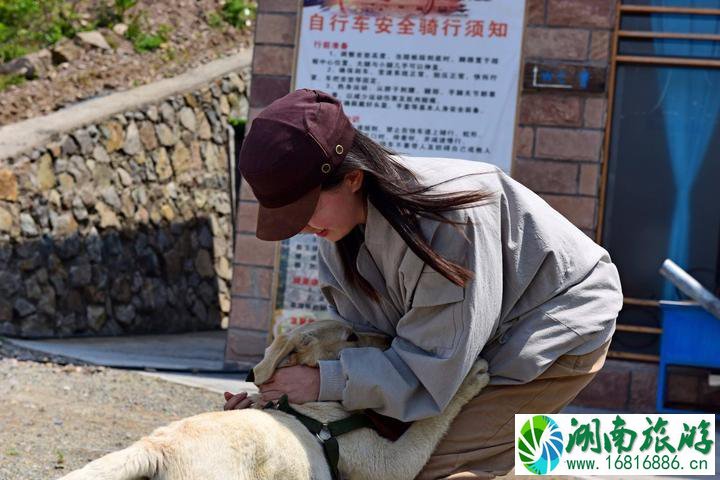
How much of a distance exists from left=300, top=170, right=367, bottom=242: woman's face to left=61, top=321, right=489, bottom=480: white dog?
0.30 meters

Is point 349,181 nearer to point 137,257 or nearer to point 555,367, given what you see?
point 555,367

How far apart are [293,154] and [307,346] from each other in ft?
1.84

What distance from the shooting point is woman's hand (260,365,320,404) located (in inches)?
107

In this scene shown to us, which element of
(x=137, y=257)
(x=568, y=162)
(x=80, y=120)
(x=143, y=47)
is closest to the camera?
(x=568, y=162)

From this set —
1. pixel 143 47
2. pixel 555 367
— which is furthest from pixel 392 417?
pixel 143 47

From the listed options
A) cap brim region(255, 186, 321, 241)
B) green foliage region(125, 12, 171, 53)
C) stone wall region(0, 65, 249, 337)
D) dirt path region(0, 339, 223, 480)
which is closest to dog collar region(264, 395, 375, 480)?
cap brim region(255, 186, 321, 241)

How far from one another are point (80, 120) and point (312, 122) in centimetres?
726

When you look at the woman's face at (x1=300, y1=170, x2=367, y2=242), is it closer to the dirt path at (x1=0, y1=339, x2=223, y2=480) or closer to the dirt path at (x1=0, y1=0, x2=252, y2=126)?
the dirt path at (x1=0, y1=339, x2=223, y2=480)

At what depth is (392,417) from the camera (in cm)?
274

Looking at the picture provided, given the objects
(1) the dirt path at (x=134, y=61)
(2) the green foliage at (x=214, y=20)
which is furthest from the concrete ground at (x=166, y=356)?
(2) the green foliage at (x=214, y=20)

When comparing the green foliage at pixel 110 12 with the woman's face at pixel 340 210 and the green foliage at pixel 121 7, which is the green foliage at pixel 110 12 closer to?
the green foliage at pixel 121 7

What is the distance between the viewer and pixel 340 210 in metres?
2.70

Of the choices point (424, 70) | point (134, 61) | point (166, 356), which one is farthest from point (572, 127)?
point (134, 61)

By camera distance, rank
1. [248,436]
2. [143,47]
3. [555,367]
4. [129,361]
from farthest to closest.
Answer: [143,47] < [129,361] < [555,367] < [248,436]
